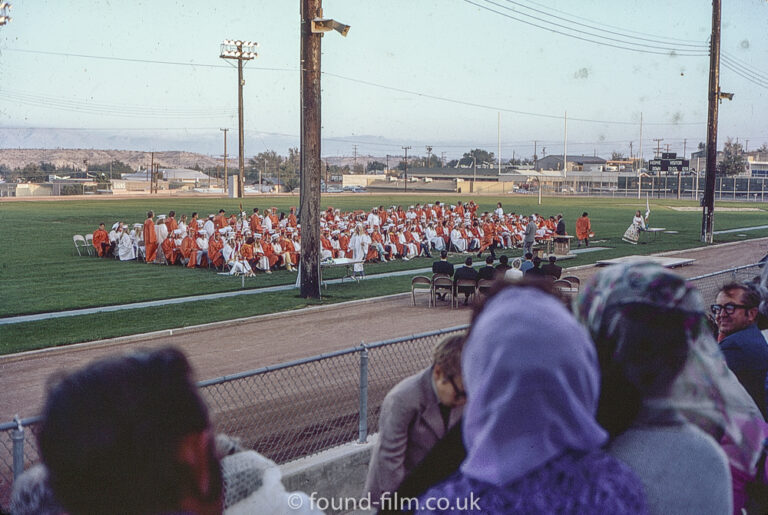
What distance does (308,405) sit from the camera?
8086 millimetres

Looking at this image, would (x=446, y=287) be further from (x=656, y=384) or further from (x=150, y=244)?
(x=656, y=384)

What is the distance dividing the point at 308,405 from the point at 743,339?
16.9 feet

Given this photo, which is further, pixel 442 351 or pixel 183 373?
pixel 442 351

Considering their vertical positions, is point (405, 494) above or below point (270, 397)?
above

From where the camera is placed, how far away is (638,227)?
3105 centimetres

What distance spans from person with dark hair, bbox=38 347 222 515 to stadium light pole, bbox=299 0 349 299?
48.2 ft

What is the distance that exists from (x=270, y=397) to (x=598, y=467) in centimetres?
741

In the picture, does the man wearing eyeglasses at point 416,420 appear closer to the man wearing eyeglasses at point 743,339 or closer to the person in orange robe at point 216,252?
the man wearing eyeglasses at point 743,339

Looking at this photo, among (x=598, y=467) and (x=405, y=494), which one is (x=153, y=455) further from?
(x=598, y=467)

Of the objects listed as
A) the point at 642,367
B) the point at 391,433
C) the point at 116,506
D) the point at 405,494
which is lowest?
the point at 391,433

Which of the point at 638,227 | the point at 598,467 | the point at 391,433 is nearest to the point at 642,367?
the point at 598,467

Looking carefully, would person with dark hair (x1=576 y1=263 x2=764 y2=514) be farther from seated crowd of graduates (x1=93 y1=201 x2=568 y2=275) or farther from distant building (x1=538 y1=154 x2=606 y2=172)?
distant building (x1=538 y1=154 x2=606 y2=172)

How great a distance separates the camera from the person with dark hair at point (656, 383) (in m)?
1.54

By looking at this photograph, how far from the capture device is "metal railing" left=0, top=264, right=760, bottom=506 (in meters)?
5.99
